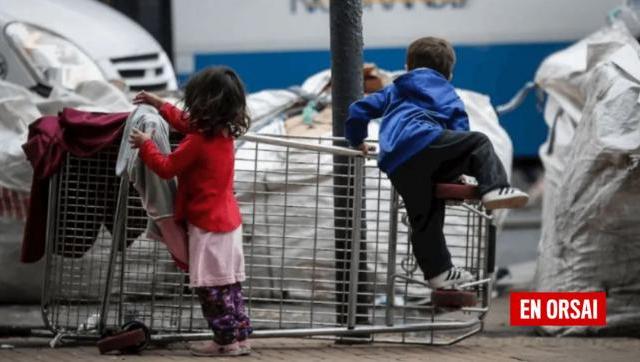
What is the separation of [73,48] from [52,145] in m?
3.05

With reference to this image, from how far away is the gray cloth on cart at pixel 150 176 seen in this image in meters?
6.89

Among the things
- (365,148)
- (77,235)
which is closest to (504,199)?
(365,148)

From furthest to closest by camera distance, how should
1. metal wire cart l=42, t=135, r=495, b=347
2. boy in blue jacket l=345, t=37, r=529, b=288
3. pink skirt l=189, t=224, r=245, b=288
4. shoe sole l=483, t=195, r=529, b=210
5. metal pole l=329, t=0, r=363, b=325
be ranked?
metal pole l=329, t=0, r=363, b=325, metal wire cart l=42, t=135, r=495, b=347, pink skirt l=189, t=224, r=245, b=288, boy in blue jacket l=345, t=37, r=529, b=288, shoe sole l=483, t=195, r=529, b=210

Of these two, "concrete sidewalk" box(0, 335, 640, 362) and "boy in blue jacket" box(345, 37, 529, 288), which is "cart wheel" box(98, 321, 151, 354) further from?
"boy in blue jacket" box(345, 37, 529, 288)

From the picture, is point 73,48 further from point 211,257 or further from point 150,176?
point 211,257

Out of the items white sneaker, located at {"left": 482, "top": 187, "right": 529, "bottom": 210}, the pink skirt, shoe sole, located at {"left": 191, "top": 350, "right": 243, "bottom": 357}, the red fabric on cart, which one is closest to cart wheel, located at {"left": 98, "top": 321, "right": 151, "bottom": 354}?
shoe sole, located at {"left": 191, "top": 350, "right": 243, "bottom": 357}

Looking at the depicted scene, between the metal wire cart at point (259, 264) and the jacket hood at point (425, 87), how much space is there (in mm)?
502

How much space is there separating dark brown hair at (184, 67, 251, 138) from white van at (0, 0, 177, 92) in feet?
9.69

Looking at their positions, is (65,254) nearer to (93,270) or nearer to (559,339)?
(93,270)

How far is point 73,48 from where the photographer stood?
402 inches

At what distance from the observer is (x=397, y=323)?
7684 millimetres

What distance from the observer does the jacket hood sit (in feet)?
22.3

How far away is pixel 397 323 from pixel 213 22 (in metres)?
6.48

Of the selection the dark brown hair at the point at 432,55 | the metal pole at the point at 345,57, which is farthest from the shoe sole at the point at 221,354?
the dark brown hair at the point at 432,55
